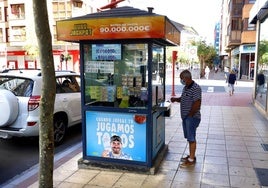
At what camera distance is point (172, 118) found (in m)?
9.34

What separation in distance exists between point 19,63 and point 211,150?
39.4m

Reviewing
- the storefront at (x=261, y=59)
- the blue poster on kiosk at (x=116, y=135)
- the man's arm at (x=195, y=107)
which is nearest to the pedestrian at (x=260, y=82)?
the storefront at (x=261, y=59)

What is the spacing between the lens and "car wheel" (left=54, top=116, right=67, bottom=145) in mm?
6736

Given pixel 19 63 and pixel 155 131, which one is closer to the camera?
pixel 155 131

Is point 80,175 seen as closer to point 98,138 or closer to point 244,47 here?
point 98,138

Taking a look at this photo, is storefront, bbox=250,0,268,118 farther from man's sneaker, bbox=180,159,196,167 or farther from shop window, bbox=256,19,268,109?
man's sneaker, bbox=180,159,196,167

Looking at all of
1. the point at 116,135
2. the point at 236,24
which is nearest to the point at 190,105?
the point at 116,135

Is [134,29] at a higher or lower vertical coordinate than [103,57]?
higher

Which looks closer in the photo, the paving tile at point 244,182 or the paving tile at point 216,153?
the paving tile at point 244,182

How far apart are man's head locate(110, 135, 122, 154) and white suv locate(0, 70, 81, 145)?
2021 millimetres

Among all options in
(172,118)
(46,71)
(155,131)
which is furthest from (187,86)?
(172,118)

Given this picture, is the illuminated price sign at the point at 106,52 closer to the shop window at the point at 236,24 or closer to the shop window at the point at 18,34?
the shop window at the point at 236,24

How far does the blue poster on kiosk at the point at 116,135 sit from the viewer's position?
184 inches

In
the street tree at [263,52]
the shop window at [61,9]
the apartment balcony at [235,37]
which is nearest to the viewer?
the street tree at [263,52]
